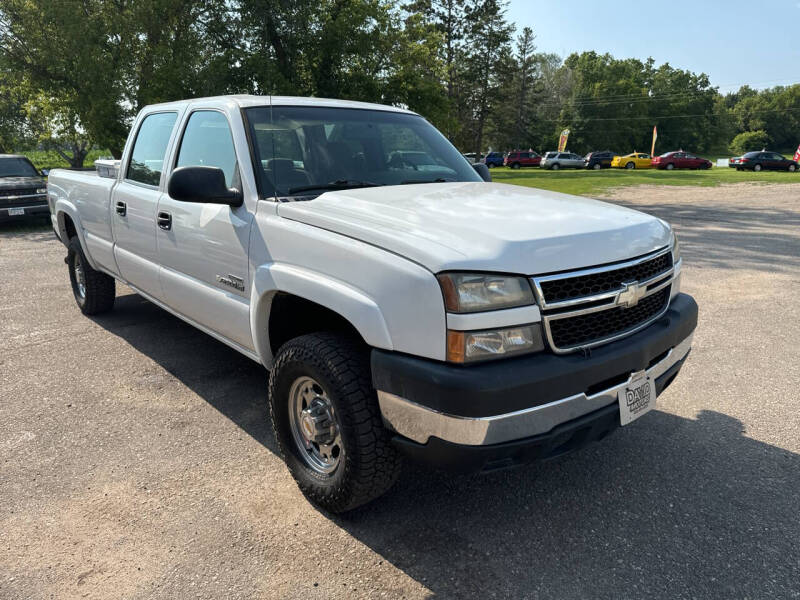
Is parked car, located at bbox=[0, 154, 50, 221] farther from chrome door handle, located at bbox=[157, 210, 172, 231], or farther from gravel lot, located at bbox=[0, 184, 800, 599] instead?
chrome door handle, located at bbox=[157, 210, 172, 231]

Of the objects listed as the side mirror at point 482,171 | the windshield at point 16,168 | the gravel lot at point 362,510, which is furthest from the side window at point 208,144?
the windshield at point 16,168

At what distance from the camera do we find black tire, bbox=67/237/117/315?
5609 millimetres

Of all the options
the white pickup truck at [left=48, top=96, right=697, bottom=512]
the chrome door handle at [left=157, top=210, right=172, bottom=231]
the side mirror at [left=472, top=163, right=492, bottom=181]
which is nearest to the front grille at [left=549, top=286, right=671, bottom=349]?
the white pickup truck at [left=48, top=96, right=697, bottom=512]

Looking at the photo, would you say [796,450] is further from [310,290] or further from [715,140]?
[715,140]

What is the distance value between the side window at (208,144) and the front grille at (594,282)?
1914mm

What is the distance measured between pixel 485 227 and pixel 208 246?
174 cm

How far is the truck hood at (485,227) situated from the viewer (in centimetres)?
217

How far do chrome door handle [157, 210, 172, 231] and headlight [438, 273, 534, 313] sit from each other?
7.62 ft

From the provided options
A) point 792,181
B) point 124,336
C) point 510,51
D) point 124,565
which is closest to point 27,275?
point 124,336

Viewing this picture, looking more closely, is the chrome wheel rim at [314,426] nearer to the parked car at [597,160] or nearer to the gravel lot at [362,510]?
the gravel lot at [362,510]

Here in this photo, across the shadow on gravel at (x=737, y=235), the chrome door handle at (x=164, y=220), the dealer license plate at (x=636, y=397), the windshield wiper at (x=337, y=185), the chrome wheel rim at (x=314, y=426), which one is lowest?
the shadow on gravel at (x=737, y=235)

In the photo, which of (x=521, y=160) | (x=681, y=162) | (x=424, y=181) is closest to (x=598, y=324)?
(x=424, y=181)

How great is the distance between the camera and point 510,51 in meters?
52.8

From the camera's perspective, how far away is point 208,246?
131 inches
